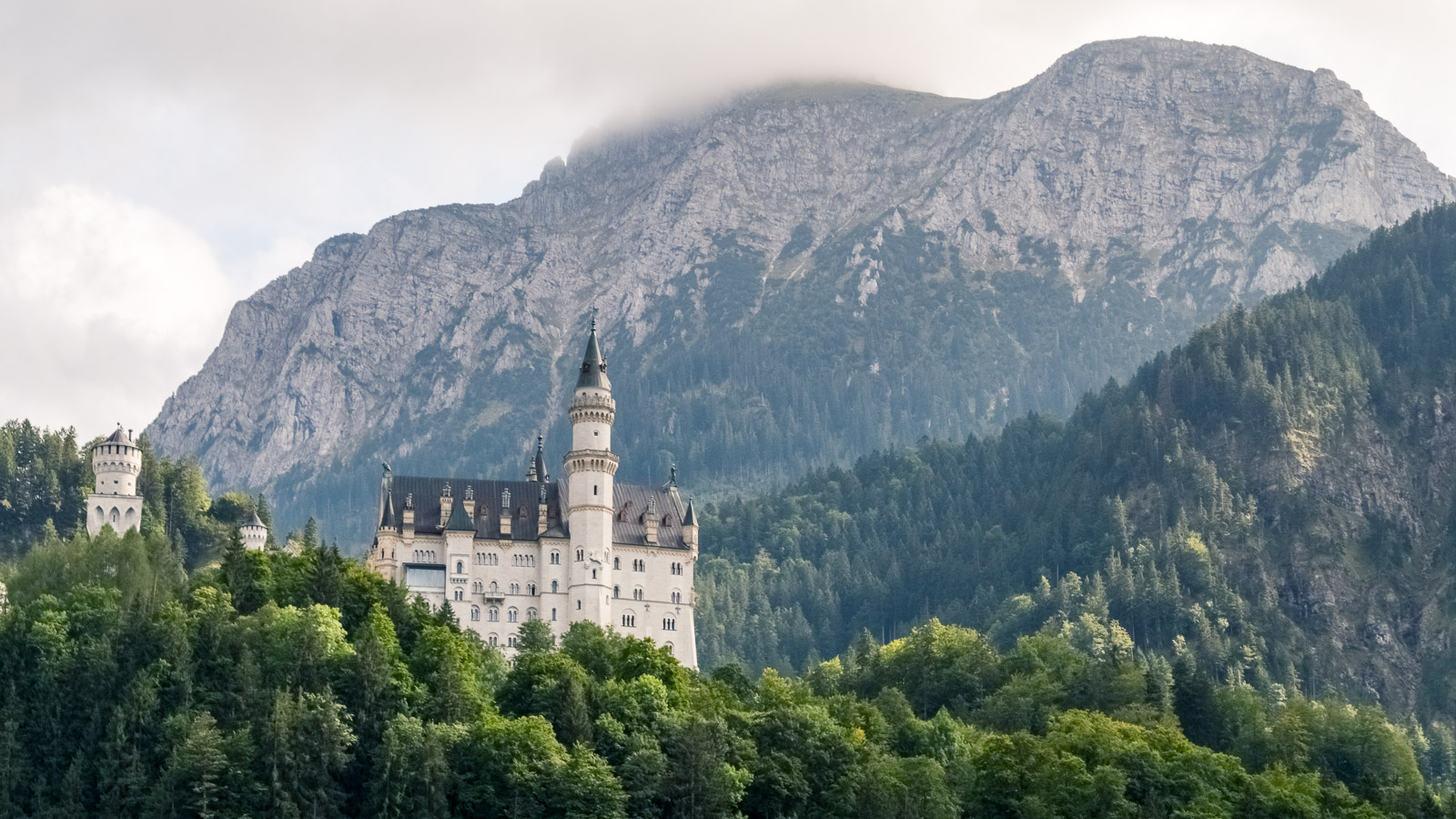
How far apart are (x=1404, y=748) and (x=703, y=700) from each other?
56039 mm

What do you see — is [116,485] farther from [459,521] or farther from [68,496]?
[459,521]

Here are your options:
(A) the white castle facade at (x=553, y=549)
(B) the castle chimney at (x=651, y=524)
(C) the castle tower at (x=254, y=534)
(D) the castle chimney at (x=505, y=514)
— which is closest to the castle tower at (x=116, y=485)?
(C) the castle tower at (x=254, y=534)

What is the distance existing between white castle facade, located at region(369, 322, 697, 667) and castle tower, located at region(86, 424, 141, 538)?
20.2 meters

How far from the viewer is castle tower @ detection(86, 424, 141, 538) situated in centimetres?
16725

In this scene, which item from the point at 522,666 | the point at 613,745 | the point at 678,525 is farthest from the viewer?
the point at 678,525

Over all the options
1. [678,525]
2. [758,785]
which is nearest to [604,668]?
[758,785]

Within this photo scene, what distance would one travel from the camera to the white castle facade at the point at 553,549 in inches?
6225

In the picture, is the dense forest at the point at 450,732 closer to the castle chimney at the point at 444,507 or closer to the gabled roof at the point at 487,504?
the gabled roof at the point at 487,504

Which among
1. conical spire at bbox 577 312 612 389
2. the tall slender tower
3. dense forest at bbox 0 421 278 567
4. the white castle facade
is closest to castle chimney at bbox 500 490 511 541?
the white castle facade

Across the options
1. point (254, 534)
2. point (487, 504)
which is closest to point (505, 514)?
point (487, 504)

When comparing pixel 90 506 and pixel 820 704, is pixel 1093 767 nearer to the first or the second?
pixel 820 704

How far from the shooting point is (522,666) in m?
126

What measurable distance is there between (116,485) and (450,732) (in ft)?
217

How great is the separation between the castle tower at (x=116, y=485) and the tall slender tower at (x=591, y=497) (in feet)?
116
